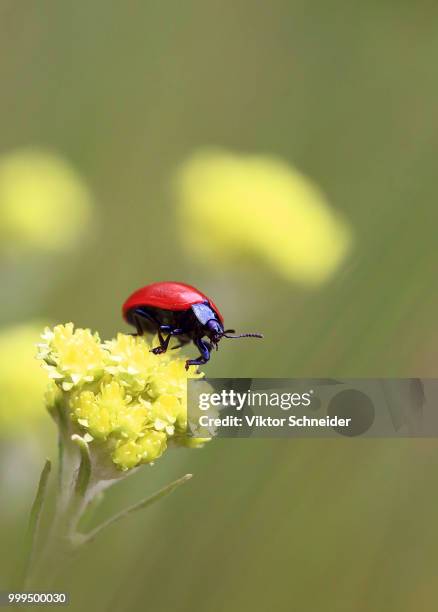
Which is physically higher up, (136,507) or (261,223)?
(261,223)

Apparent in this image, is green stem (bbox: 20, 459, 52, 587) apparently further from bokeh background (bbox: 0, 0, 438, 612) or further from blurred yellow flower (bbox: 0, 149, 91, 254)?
blurred yellow flower (bbox: 0, 149, 91, 254)

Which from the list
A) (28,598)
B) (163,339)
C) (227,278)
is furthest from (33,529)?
(227,278)

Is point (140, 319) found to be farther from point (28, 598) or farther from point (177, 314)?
point (28, 598)

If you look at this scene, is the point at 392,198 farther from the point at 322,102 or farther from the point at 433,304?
the point at 322,102

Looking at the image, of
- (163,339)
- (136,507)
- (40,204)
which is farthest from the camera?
(40,204)

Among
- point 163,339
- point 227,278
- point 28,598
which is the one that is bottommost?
point 28,598

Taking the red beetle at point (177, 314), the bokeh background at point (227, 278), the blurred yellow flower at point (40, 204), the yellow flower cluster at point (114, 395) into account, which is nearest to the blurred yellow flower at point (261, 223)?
the bokeh background at point (227, 278)
